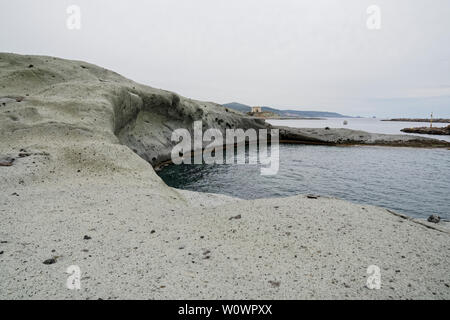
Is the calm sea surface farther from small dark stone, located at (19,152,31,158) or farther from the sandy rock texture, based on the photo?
small dark stone, located at (19,152,31,158)

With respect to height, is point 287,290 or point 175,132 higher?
point 175,132

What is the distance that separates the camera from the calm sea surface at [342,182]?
1509 centimetres

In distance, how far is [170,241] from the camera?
18.2 feet

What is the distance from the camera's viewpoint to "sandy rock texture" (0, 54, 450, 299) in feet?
13.0

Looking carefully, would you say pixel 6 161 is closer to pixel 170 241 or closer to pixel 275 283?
pixel 170 241

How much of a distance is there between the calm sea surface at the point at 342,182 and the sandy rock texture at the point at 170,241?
7.72 m

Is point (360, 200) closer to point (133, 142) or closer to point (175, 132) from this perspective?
point (133, 142)

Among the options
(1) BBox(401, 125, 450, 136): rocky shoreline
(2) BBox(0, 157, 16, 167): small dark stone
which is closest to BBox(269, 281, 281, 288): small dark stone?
(2) BBox(0, 157, 16, 167): small dark stone

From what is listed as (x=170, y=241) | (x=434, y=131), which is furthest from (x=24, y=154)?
(x=434, y=131)

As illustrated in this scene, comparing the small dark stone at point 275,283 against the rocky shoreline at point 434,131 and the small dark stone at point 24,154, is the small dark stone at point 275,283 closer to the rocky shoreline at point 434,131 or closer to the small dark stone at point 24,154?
the small dark stone at point 24,154

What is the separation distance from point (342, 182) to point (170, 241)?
17.4m

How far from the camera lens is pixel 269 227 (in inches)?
248
